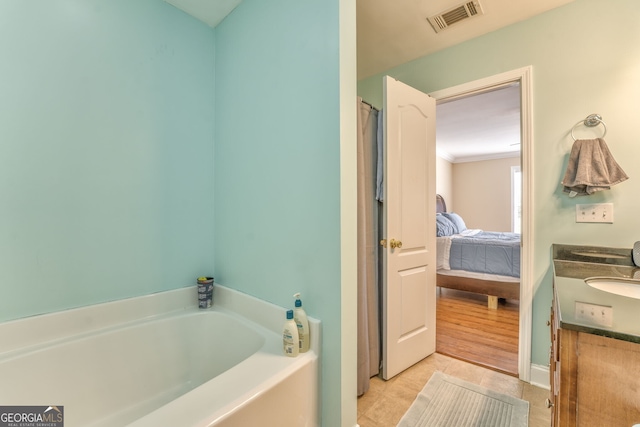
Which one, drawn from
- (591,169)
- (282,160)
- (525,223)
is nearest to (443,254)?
(525,223)

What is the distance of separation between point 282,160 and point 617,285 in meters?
1.57

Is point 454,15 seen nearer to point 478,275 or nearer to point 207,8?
point 207,8

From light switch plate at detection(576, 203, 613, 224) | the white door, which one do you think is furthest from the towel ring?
the white door

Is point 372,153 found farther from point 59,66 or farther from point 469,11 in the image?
point 59,66

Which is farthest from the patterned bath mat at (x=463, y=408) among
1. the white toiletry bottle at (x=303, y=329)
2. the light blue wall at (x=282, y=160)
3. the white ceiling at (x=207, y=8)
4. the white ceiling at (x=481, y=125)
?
the white ceiling at (x=207, y=8)

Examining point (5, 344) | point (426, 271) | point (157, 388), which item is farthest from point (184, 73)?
point (426, 271)

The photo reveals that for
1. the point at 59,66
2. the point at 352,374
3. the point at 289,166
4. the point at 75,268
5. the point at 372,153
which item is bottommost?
the point at 352,374

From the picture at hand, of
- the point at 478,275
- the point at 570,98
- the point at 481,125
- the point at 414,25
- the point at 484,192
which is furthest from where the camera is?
the point at 484,192

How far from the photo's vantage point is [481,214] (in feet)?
21.3

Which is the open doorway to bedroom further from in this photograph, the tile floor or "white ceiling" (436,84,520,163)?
the tile floor

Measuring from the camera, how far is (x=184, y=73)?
67.2 inches

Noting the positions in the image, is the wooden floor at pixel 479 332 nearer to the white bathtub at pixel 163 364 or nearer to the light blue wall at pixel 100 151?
the white bathtub at pixel 163 364

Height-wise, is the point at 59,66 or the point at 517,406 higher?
the point at 59,66

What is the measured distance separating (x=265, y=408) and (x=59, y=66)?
1807 mm
